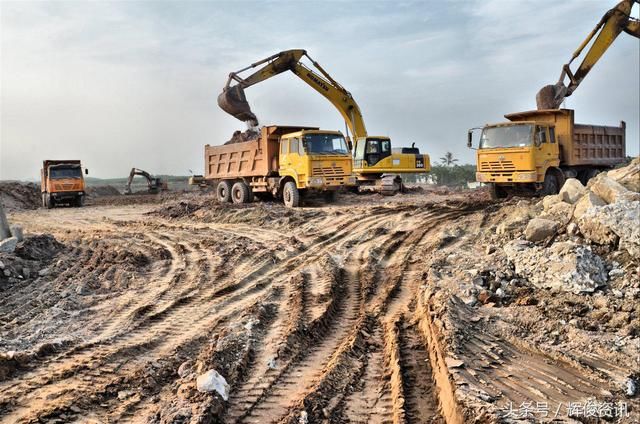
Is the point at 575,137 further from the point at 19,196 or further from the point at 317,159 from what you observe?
the point at 19,196

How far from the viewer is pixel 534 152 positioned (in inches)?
559

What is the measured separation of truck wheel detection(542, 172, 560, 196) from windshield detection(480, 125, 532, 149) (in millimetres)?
1365

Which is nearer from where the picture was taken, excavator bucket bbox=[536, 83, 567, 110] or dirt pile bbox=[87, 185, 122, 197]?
excavator bucket bbox=[536, 83, 567, 110]

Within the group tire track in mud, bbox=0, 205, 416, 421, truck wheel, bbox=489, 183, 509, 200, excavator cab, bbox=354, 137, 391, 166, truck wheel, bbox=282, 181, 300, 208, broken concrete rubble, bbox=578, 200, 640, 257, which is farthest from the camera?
excavator cab, bbox=354, 137, 391, 166

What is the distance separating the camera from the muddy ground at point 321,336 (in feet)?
12.4

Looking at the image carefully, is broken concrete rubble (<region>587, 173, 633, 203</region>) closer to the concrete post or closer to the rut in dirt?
the rut in dirt

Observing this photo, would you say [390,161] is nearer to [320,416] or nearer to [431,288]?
[431,288]

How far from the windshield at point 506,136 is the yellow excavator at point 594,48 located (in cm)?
404

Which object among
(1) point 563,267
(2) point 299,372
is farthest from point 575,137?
(2) point 299,372

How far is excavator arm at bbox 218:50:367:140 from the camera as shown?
19844 mm

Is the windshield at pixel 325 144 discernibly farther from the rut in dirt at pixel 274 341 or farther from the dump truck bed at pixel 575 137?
the rut in dirt at pixel 274 341

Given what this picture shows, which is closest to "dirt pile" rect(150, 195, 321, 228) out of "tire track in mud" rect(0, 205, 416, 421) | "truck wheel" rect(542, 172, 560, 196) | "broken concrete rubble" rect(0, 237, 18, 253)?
"broken concrete rubble" rect(0, 237, 18, 253)

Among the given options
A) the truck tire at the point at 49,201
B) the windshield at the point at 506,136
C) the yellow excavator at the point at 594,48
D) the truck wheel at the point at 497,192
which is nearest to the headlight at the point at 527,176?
the windshield at the point at 506,136

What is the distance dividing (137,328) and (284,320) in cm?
158
